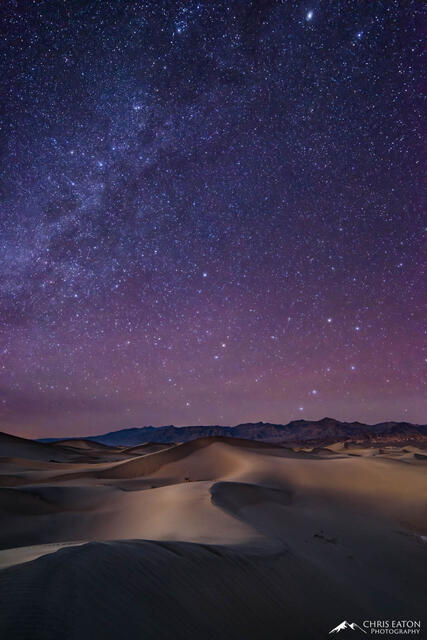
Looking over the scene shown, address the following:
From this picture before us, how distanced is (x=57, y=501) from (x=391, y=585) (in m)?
8.18

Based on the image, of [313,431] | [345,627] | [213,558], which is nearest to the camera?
[345,627]

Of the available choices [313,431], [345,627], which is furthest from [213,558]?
[313,431]

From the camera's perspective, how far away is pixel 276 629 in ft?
8.91

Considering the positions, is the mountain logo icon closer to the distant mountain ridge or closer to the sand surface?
the sand surface

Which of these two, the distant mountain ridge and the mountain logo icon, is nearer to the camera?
the mountain logo icon

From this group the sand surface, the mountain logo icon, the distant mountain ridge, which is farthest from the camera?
the distant mountain ridge

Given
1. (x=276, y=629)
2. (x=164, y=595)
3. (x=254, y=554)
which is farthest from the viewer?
(x=254, y=554)

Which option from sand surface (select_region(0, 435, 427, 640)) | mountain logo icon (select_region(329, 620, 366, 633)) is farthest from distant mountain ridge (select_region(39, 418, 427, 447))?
mountain logo icon (select_region(329, 620, 366, 633))

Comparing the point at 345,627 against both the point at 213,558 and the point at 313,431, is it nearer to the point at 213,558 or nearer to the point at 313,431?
the point at 213,558

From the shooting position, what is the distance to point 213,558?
10.6 ft

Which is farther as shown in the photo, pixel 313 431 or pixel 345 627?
pixel 313 431

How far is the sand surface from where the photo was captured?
2154 mm

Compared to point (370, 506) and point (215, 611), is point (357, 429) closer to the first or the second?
point (370, 506)

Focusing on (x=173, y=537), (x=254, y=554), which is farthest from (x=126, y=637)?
(x=173, y=537)
